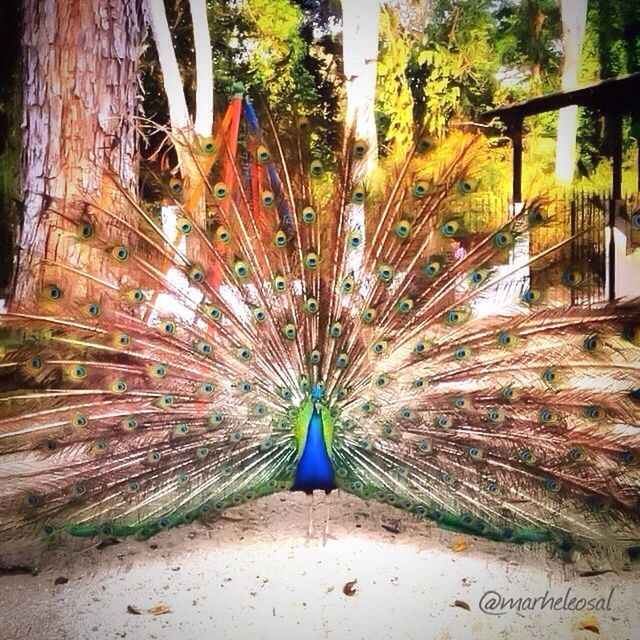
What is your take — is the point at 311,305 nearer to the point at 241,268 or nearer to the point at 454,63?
the point at 241,268

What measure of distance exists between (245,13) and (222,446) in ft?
3.67

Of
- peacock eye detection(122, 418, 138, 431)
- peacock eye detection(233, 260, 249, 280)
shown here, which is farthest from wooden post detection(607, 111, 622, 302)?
peacock eye detection(122, 418, 138, 431)

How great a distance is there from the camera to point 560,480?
1.75 metres

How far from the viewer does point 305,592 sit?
1782 millimetres

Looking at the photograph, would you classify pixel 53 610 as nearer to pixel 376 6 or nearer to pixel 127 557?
pixel 127 557

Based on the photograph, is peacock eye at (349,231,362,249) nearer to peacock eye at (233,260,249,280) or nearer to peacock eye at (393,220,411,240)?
peacock eye at (393,220,411,240)

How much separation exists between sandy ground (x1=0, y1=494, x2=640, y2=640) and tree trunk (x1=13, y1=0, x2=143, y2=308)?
0.75m

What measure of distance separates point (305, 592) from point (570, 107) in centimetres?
144

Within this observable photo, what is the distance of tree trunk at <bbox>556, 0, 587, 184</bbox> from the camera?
5.75 feet

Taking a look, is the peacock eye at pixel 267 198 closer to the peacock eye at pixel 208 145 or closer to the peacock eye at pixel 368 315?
the peacock eye at pixel 208 145

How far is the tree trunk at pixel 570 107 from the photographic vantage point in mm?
1752

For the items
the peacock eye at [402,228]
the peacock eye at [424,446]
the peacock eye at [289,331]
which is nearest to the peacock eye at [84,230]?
the peacock eye at [289,331]

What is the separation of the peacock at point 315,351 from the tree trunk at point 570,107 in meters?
0.13

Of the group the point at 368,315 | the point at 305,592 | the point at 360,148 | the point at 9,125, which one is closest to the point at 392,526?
the point at 305,592
